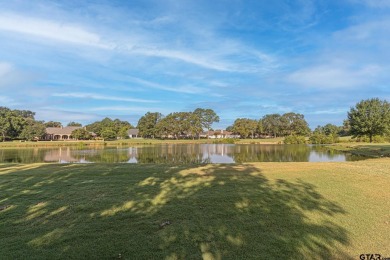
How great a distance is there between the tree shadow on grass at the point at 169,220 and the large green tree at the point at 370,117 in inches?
1700

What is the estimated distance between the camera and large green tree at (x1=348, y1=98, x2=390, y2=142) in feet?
144

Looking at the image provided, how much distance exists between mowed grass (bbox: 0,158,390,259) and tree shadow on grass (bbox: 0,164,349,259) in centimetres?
2

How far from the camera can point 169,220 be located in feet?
17.5

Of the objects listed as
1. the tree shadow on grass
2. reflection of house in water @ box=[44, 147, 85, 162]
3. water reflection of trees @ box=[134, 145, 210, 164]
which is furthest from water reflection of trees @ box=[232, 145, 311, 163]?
the tree shadow on grass

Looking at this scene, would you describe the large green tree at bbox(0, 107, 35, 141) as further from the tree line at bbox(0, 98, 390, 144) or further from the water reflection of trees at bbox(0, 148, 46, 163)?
the water reflection of trees at bbox(0, 148, 46, 163)

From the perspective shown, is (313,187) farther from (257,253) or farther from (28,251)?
(28,251)

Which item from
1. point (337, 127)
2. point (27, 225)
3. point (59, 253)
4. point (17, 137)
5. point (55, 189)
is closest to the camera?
point (59, 253)

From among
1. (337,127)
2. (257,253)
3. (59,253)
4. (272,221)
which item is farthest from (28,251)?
(337,127)

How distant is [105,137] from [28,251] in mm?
89746

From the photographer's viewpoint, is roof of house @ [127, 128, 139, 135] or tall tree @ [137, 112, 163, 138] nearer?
tall tree @ [137, 112, 163, 138]

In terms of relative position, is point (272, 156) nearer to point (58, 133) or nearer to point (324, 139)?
point (324, 139)

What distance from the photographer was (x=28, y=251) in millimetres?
4195

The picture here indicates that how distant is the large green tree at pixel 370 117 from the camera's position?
4378 cm

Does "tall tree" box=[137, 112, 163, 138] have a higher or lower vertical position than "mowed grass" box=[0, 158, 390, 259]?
higher
